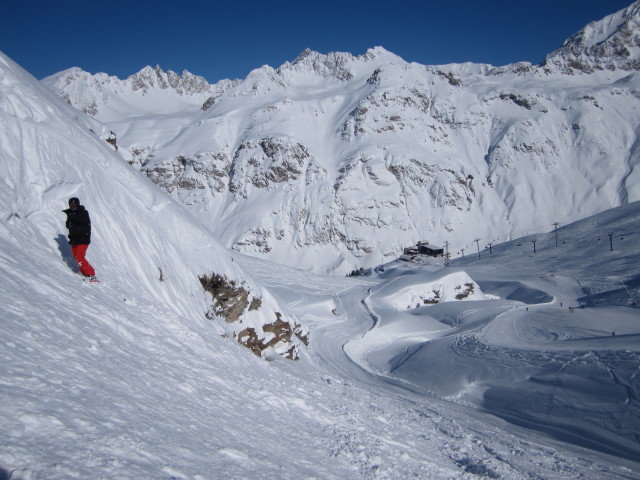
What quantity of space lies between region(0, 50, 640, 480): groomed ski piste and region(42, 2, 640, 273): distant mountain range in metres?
99.7

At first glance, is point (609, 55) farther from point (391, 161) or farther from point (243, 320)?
point (243, 320)

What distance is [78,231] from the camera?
7.57 m

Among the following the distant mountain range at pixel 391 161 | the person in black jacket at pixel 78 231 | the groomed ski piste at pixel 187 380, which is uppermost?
the distant mountain range at pixel 391 161

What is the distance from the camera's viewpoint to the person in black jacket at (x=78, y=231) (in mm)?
7566

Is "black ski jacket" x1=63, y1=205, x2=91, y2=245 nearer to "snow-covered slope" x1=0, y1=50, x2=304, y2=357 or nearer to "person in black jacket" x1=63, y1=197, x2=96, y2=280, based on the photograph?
"person in black jacket" x1=63, y1=197, x2=96, y2=280

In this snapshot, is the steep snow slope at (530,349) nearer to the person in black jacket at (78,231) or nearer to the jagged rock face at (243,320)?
the jagged rock face at (243,320)

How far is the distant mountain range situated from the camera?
123 metres

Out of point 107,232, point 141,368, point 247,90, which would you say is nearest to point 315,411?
point 141,368

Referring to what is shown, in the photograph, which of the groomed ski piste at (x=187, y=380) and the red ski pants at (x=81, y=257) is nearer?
the groomed ski piste at (x=187, y=380)

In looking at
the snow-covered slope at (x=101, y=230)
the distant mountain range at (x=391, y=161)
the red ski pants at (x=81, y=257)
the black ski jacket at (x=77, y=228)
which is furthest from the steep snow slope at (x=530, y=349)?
the distant mountain range at (x=391, y=161)

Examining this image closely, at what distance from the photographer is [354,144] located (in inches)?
5802

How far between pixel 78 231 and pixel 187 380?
3960 millimetres

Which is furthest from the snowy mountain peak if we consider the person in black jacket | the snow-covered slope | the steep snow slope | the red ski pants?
the red ski pants

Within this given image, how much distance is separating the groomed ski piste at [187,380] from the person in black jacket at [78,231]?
0.37 m
